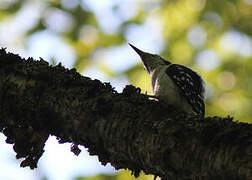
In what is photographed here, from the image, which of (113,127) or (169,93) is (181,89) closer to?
(169,93)

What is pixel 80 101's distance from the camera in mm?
2516

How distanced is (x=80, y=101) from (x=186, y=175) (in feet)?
2.89

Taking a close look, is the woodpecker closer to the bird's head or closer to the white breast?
the white breast

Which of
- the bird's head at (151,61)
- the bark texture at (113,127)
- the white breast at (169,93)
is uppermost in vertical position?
the bird's head at (151,61)

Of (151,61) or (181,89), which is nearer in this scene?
(181,89)

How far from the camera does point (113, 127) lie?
2283mm

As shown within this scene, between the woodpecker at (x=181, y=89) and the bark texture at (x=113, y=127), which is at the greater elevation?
the woodpecker at (x=181, y=89)

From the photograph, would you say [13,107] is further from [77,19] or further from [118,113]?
[77,19]

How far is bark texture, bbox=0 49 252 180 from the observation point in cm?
193

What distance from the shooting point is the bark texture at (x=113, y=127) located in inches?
76.2

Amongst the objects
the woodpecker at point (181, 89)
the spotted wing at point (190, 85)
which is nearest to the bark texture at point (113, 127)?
the woodpecker at point (181, 89)

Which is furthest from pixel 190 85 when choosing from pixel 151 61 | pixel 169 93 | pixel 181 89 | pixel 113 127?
pixel 113 127

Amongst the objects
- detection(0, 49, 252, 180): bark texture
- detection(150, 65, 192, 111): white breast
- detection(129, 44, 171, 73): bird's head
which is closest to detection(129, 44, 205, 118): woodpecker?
detection(150, 65, 192, 111): white breast

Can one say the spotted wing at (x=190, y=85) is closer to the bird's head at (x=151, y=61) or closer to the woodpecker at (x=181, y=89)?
the woodpecker at (x=181, y=89)
